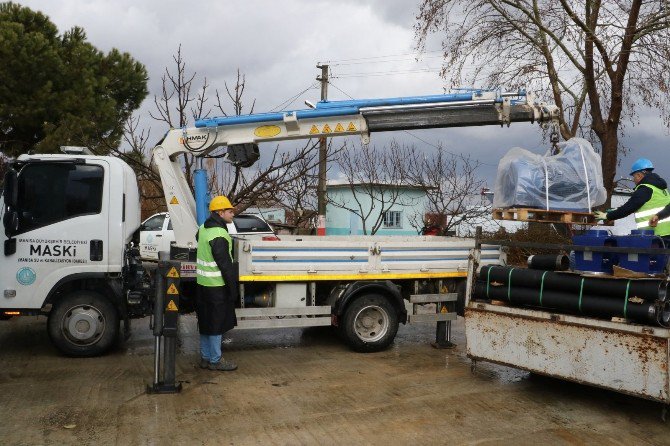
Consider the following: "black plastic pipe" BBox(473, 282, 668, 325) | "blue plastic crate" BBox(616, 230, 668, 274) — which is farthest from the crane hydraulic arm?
"blue plastic crate" BBox(616, 230, 668, 274)

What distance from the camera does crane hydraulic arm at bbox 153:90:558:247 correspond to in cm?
823

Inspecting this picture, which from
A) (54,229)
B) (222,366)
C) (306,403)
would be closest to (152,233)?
(54,229)

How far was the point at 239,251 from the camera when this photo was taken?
775 cm

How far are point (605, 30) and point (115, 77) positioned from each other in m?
12.6

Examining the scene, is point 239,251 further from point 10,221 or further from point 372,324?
point 10,221

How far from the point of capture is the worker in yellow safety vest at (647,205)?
Result: 22.4 feet

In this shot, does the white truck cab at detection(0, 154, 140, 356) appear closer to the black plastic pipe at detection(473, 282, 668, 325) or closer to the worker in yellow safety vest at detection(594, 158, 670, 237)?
the black plastic pipe at detection(473, 282, 668, 325)

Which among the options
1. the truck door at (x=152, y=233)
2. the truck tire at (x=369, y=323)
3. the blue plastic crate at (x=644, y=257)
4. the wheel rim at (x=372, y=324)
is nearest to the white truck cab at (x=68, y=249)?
the truck tire at (x=369, y=323)

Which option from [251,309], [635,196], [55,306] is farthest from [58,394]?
[635,196]

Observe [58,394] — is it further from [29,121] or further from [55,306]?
[29,121]

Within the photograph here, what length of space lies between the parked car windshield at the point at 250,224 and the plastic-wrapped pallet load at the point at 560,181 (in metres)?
11.0

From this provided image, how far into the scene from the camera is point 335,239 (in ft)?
28.5

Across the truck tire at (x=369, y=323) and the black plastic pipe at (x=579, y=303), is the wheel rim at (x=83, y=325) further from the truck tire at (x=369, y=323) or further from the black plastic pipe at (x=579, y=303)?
the black plastic pipe at (x=579, y=303)

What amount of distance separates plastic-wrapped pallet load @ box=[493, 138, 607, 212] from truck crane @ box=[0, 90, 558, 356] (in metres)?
1.38
